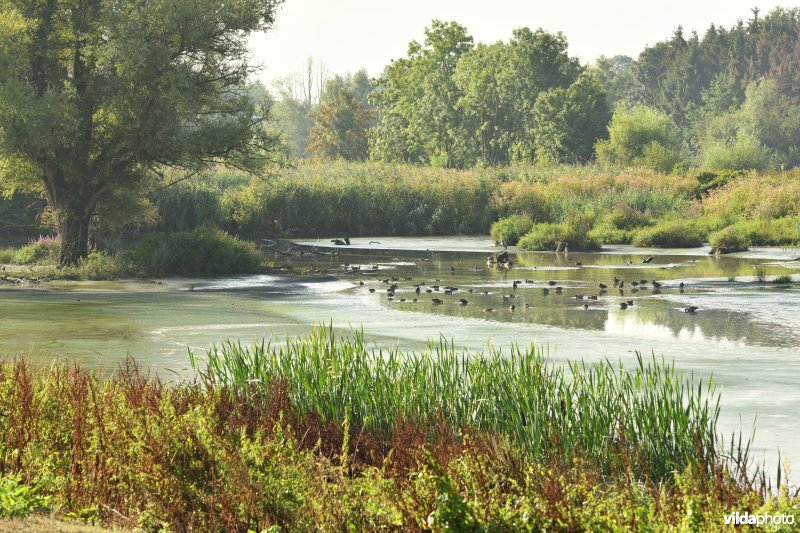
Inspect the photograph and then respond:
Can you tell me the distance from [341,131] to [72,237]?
63195 millimetres

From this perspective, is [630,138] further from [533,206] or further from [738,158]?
[533,206]

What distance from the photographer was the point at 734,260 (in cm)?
3062

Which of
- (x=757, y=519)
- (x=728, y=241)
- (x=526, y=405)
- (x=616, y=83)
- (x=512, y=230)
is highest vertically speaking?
(x=616, y=83)

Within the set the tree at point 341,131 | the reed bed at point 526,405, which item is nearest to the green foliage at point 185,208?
the reed bed at point 526,405

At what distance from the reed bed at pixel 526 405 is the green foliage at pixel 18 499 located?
185cm

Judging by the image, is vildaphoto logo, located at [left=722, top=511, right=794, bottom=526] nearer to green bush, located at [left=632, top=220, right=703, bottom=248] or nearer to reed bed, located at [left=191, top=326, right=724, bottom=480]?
reed bed, located at [left=191, top=326, right=724, bottom=480]

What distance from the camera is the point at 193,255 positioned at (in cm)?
2625

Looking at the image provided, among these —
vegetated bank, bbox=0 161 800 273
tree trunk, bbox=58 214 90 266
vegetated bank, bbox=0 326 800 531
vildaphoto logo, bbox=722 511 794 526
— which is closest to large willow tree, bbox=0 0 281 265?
tree trunk, bbox=58 214 90 266

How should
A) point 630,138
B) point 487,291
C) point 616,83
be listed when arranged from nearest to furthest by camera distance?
point 487,291 < point 630,138 < point 616,83

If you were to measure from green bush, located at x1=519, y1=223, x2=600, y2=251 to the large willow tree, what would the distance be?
42.5 ft

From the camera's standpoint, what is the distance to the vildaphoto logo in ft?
15.5

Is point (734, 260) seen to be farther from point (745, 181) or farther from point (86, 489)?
point (86, 489)

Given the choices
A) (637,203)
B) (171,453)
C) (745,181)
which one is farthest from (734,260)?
(171,453)

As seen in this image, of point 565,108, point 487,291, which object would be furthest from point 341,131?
point 487,291
